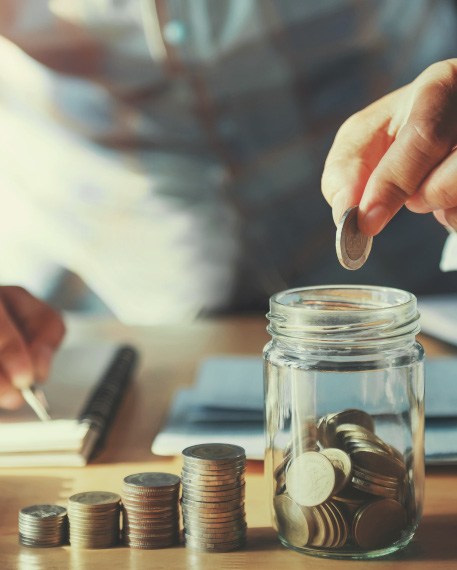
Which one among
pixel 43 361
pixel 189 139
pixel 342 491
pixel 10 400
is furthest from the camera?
pixel 189 139

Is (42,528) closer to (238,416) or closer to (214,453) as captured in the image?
(214,453)

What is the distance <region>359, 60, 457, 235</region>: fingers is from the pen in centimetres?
40

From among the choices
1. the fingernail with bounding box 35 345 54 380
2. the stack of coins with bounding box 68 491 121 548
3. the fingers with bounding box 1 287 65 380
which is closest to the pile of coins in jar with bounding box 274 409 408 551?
the stack of coins with bounding box 68 491 121 548

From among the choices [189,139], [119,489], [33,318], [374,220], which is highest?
[189,139]

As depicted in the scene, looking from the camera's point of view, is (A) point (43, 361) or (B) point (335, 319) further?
(A) point (43, 361)

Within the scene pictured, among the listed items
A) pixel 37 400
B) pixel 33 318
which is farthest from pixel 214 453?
pixel 33 318

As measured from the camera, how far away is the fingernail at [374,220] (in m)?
0.75

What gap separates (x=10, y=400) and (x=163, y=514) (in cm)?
37

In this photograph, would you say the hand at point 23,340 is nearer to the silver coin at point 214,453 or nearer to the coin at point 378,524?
the silver coin at point 214,453

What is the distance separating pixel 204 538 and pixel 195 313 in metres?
1.25

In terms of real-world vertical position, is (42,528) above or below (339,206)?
below

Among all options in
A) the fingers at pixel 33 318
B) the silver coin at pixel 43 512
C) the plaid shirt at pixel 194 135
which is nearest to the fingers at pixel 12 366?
the fingers at pixel 33 318

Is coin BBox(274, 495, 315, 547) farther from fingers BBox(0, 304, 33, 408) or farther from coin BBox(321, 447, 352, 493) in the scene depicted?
fingers BBox(0, 304, 33, 408)

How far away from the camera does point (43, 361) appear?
3.59ft
